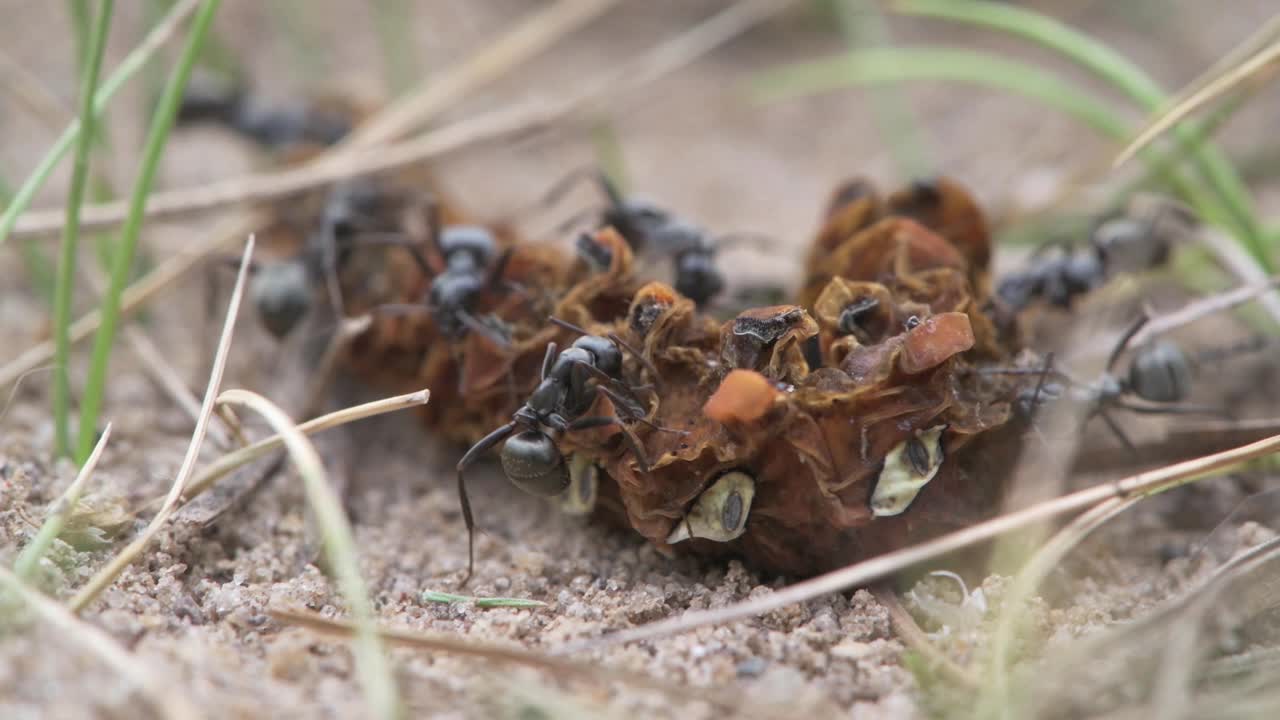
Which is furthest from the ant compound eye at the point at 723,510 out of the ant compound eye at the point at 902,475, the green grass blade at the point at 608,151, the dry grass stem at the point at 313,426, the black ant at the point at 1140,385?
the green grass blade at the point at 608,151

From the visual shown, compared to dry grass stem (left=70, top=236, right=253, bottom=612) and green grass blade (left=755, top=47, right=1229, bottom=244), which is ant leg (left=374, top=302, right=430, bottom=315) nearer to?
dry grass stem (left=70, top=236, right=253, bottom=612)

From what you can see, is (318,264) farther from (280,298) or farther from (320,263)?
(280,298)

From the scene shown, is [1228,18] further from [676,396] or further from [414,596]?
[414,596]

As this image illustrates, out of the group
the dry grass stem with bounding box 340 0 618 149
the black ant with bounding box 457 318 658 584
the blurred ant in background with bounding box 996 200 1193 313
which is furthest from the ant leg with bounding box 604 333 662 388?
the dry grass stem with bounding box 340 0 618 149

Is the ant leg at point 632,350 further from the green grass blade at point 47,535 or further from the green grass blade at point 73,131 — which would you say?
the green grass blade at point 73,131

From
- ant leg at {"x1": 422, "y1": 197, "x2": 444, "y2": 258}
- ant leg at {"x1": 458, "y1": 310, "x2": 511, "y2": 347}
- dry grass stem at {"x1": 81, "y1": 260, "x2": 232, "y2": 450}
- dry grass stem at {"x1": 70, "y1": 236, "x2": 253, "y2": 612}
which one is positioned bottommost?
dry grass stem at {"x1": 70, "y1": 236, "x2": 253, "y2": 612}

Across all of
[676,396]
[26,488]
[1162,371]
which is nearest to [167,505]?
[26,488]
